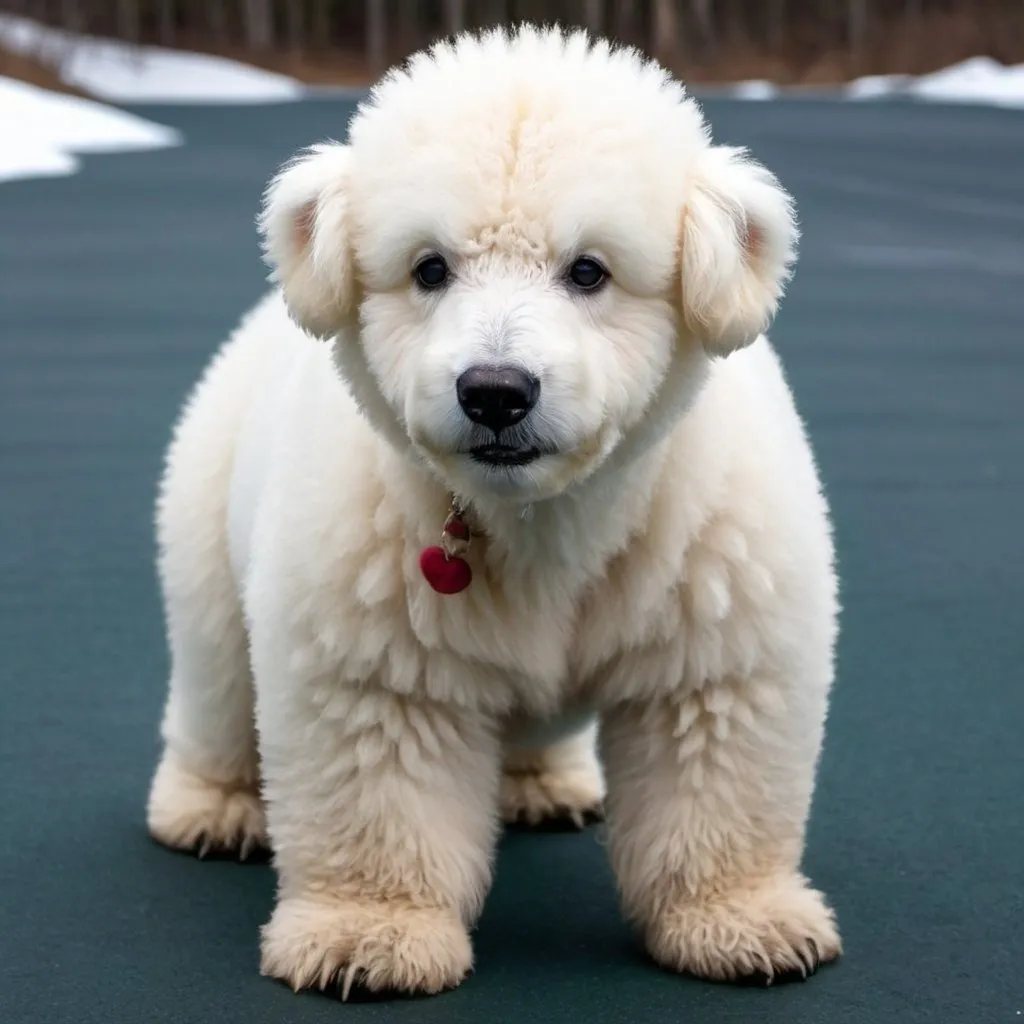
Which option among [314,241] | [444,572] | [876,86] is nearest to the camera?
[314,241]

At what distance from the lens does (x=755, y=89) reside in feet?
143

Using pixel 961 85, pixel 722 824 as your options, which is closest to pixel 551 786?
pixel 722 824

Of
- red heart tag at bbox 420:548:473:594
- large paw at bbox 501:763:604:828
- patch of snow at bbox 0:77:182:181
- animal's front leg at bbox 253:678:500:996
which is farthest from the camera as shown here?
patch of snow at bbox 0:77:182:181

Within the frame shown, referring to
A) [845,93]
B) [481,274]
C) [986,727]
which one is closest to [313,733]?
[481,274]

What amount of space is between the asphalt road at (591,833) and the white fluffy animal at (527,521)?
0.16 metres

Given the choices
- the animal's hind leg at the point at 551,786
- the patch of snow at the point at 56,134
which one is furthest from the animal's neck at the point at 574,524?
the patch of snow at the point at 56,134

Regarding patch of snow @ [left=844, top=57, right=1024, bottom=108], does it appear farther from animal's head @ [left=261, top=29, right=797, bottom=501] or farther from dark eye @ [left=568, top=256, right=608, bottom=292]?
dark eye @ [left=568, top=256, right=608, bottom=292]

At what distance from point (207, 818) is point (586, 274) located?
1.70 metres

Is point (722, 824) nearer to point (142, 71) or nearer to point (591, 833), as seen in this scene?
point (591, 833)

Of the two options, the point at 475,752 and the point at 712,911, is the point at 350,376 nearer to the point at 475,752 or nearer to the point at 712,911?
the point at 475,752

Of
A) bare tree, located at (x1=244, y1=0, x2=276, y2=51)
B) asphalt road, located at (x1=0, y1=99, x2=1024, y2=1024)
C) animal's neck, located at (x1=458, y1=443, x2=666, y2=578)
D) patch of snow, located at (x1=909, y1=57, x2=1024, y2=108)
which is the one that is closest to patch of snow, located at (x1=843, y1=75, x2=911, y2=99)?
patch of snow, located at (x1=909, y1=57, x2=1024, y2=108)

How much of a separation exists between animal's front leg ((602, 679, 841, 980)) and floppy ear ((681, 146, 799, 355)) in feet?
2.21

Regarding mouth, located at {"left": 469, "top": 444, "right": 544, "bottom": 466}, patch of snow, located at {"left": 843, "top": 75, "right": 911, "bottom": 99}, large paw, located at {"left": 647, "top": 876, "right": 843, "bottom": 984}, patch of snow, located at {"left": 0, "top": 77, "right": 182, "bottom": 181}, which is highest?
mouth, located at {"left": 469, "top": 444, "right": 544, "bottom": 466}

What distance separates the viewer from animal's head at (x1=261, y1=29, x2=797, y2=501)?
3072mm
